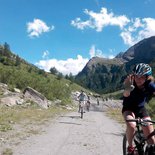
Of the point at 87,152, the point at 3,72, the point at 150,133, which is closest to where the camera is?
the point at 150,133

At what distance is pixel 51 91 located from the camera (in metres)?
61.1

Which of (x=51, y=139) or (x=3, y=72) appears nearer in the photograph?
(x=51, y=139)

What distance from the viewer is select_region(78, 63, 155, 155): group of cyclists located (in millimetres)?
6856

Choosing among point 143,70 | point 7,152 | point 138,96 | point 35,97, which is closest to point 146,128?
point 138,96

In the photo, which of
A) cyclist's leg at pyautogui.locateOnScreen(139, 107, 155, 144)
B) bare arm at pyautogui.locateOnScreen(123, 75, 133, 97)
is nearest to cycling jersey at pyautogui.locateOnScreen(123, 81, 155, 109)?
cyclist's leg at pyautogui.locateOnScreen(139, 107, 155, 144)

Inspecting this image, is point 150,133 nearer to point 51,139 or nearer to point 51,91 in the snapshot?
point 51,139

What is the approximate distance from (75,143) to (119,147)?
5.05ft

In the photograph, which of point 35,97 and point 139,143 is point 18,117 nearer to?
point 139,143

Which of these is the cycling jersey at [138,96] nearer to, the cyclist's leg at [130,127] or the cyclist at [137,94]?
the cyclist at [137,94]

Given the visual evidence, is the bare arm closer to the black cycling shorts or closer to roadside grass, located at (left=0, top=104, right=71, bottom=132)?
the black cycling shorts

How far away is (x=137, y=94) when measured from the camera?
7199 mm

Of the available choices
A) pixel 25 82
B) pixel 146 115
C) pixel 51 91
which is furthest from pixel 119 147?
pixel 51 91

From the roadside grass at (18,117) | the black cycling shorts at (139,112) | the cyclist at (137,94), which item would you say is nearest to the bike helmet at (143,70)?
the cyclist at (137,94)

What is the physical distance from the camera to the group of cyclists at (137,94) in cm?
686
